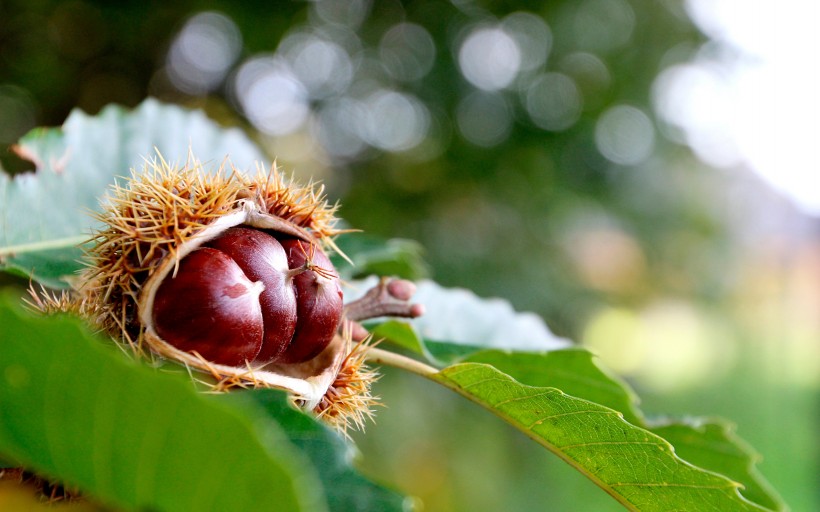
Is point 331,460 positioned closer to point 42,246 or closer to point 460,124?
point 42,246

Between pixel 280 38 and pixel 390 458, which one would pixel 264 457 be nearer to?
pixel 390 458

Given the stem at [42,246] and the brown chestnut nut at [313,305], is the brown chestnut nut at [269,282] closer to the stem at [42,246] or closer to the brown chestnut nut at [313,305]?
the brown chestnut nut at [313,305]

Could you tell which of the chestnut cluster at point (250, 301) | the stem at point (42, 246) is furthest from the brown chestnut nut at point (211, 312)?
the stem at point (42, 246)

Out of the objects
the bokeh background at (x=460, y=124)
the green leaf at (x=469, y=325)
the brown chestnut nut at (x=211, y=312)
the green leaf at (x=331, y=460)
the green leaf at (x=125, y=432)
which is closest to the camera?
the green leaf at (x=125, y=432)

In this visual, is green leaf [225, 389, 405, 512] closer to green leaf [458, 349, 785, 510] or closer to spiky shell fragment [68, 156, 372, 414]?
spiky shell fragment [68, 156, 372, 414]

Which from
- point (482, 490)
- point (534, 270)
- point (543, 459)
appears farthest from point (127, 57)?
point (543, 459)

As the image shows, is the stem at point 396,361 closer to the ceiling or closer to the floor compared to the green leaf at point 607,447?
closer to the floor
